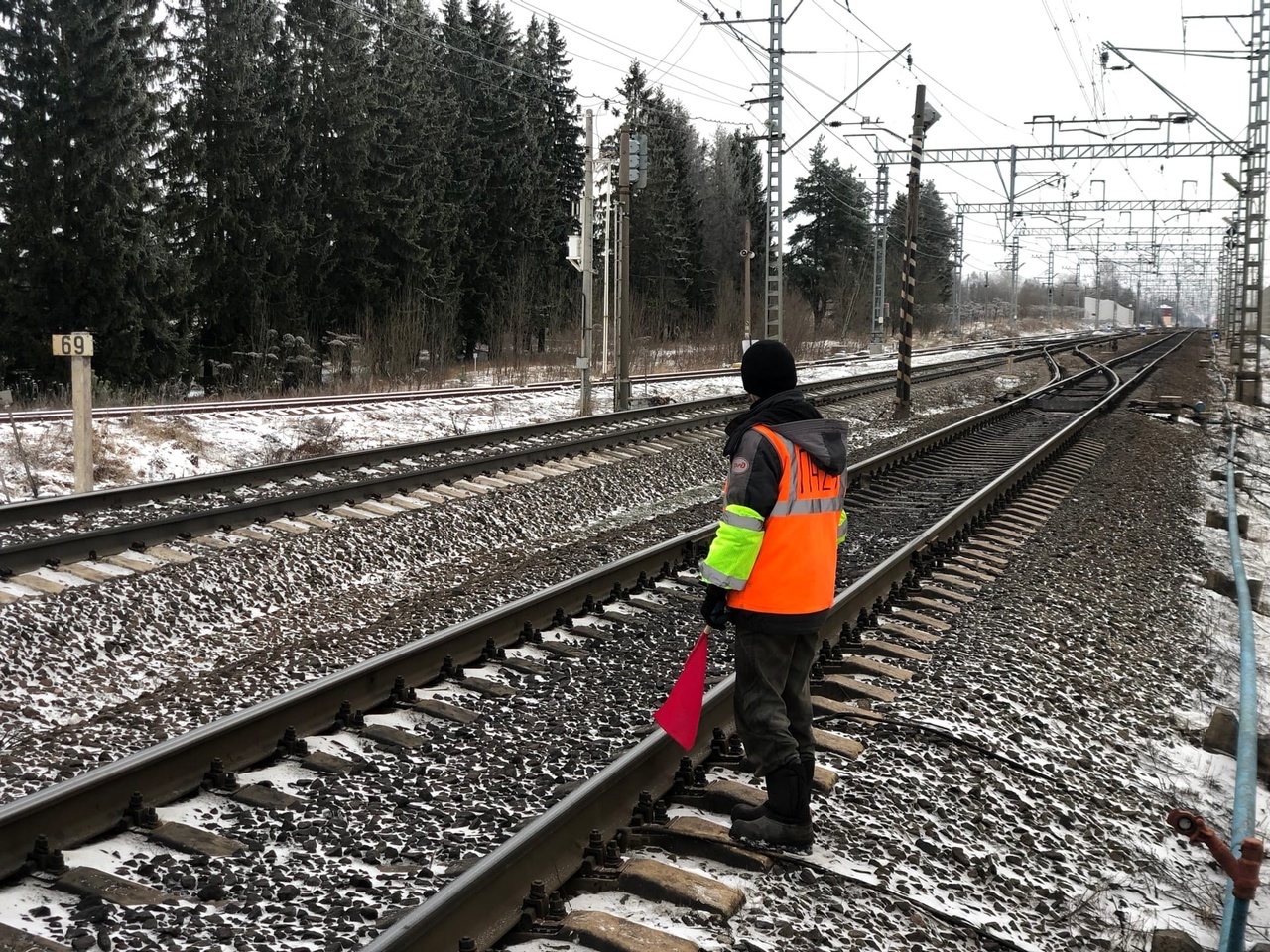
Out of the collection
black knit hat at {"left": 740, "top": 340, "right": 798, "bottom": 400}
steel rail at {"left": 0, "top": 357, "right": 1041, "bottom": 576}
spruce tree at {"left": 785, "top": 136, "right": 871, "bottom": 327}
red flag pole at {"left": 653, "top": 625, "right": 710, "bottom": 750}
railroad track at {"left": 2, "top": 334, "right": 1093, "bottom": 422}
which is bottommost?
red flag pole at {"left": 653, "top": 625, "right": 710, "bottom": 750}

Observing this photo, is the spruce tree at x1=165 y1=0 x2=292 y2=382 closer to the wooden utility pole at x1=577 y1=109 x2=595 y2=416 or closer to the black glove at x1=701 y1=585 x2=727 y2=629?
the wooden utility pole at x1=577 y1=109 x2=595 y2=416

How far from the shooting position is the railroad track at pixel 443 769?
151 inches

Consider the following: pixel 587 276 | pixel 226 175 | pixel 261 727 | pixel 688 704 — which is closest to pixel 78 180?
pixel 226 175

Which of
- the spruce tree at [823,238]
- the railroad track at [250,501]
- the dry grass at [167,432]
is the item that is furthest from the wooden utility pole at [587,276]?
the spruce tree at [823,238]

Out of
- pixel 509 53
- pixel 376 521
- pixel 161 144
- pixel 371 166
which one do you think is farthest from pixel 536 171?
pixel 376 521

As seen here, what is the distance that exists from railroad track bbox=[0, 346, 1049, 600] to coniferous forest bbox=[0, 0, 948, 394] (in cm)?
1039

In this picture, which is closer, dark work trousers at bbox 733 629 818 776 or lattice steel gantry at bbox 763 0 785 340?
dark work trousers at bbox 733 629 818 776

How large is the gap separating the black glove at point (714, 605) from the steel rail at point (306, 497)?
5303mm

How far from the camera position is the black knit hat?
13.6 feet

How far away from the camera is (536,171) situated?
4600 cm

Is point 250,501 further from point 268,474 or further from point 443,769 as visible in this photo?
point 443,769

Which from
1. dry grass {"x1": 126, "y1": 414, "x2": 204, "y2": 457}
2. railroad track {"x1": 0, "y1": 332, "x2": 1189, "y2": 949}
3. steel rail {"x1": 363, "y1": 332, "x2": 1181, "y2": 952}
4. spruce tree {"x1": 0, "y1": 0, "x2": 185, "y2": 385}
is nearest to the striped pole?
dry grass {"x1": 126, "y1": 414, "x2": 204, "y2": 457}

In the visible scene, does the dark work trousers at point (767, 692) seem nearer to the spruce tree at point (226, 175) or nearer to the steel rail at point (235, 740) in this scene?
the steel rail at point (235, 740)

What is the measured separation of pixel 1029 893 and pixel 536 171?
44.5 m
